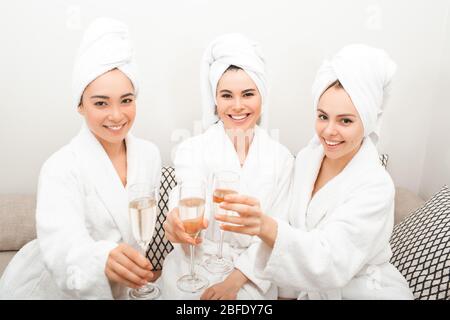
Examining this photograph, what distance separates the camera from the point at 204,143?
5.48ft

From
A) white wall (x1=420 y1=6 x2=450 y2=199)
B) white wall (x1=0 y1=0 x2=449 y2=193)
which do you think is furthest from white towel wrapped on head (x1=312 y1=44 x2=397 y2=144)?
white wall (x1=420 y1=6 x2=450 y2=199)

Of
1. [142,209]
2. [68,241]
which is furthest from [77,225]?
[142,209]

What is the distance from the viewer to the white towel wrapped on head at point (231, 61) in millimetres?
1522

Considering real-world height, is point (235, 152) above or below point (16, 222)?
above

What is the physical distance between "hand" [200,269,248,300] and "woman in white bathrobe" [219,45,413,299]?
8.9 inches

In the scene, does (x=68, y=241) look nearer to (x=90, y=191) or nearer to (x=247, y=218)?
(x=90, y=191)

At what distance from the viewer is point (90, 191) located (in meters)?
1.40

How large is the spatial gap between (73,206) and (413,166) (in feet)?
6.16

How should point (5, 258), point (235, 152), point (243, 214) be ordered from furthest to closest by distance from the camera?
point (5, 258), point (235, 152), point (243, 214)

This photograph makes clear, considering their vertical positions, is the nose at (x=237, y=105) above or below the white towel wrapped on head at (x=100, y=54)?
below

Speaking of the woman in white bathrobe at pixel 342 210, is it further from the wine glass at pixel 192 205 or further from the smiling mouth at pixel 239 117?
the smiling mouth at pixel 239 117

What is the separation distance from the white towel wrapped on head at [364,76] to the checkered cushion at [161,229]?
95cm

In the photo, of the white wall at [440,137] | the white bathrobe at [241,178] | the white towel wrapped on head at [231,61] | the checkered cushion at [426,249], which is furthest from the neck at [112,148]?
the white wall at [440,137]

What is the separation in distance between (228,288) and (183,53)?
45.4 inches
